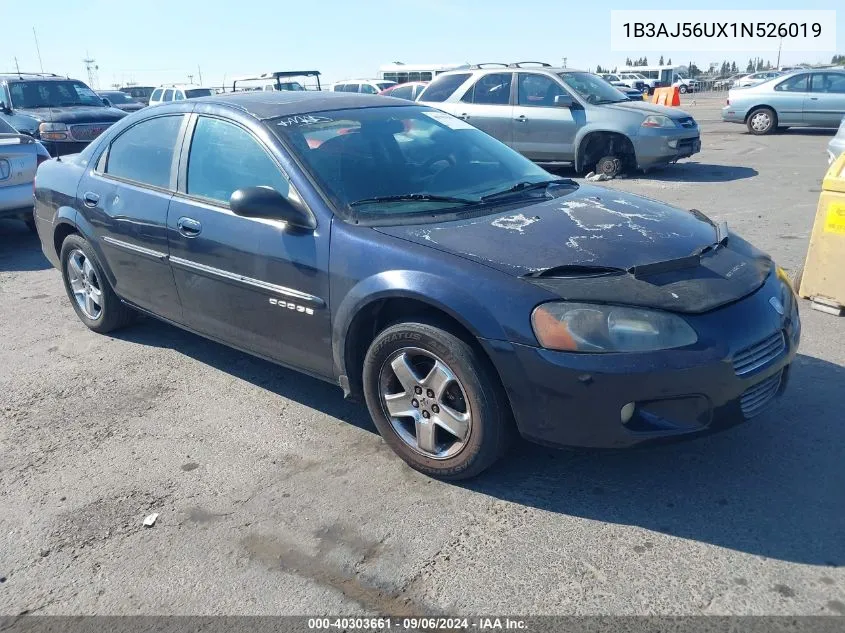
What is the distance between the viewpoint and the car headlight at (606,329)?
9.22 ft

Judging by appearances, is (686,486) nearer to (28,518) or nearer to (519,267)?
(519,267)

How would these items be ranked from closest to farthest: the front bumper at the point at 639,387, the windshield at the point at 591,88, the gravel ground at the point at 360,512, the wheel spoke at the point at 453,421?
the gravel ground at the point at 360,512 → the front bumper at the point at 639,387 → the wheel spoke at the point at 453,421 → the windshield at the point at 591,88

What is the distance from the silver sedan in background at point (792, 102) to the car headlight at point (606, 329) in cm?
1581

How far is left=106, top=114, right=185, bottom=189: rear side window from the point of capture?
4.38 metres

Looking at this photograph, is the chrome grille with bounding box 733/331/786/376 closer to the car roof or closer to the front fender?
the front fender

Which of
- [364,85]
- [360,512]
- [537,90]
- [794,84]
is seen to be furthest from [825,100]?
[360,512]

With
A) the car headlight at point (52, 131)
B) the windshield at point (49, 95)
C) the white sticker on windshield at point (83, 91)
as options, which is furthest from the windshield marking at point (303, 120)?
the white sticker on windshield at point (83, 91)

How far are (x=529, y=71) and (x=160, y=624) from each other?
35.4ft

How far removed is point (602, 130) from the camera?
444 inches

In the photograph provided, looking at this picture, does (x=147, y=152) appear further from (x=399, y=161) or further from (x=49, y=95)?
(x=49, y=95)

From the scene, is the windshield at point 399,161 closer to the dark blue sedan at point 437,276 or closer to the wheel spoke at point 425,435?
the dark blue sedan at point 437,276

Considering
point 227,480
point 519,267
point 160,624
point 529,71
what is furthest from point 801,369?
point 529,71

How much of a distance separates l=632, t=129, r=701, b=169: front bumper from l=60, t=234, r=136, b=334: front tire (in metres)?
8.35

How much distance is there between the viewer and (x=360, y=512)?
3078 mm
